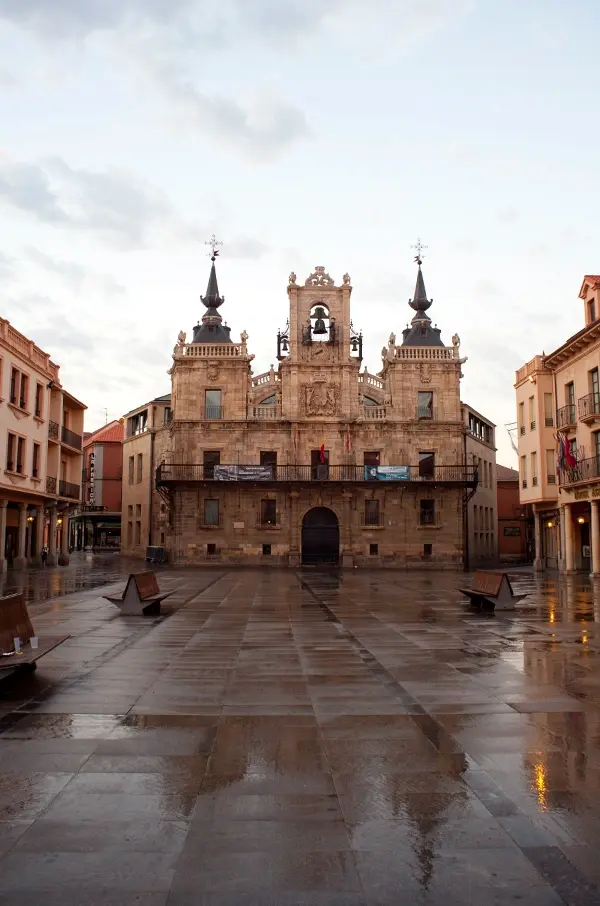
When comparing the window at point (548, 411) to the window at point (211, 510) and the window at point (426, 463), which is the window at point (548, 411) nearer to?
the window at point (426, 463)

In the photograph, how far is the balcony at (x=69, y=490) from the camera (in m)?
44.0

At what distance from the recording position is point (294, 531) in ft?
154

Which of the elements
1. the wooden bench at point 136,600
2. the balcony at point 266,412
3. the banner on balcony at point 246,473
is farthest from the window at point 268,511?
the wooden bench at point 136,600

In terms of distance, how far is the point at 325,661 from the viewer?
32.5 feet

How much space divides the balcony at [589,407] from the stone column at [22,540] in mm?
27798

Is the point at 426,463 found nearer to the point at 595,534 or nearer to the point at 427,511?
the point at 427,511

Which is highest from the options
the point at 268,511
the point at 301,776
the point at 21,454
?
the point at 21,454

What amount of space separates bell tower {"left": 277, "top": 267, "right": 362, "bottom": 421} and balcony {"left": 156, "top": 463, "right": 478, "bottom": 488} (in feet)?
11.2

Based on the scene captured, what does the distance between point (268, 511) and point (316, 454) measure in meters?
4.77

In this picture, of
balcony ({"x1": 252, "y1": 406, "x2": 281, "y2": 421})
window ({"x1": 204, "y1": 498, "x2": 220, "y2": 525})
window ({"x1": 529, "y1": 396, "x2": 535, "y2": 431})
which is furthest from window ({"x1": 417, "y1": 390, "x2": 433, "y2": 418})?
window ({"x1": 204, "y1": 498, "x2": 220, "y2": 525})

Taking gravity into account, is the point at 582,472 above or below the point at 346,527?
above

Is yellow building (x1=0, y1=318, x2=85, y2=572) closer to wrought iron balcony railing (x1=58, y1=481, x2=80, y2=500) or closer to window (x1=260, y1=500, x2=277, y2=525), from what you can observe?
wrought iron balcony railing (x1=58, y1=481, x2=80, y2=500)

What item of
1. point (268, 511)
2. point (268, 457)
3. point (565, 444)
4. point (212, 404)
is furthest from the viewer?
point (212, 404)

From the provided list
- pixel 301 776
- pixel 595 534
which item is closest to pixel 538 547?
pixel 595 534
